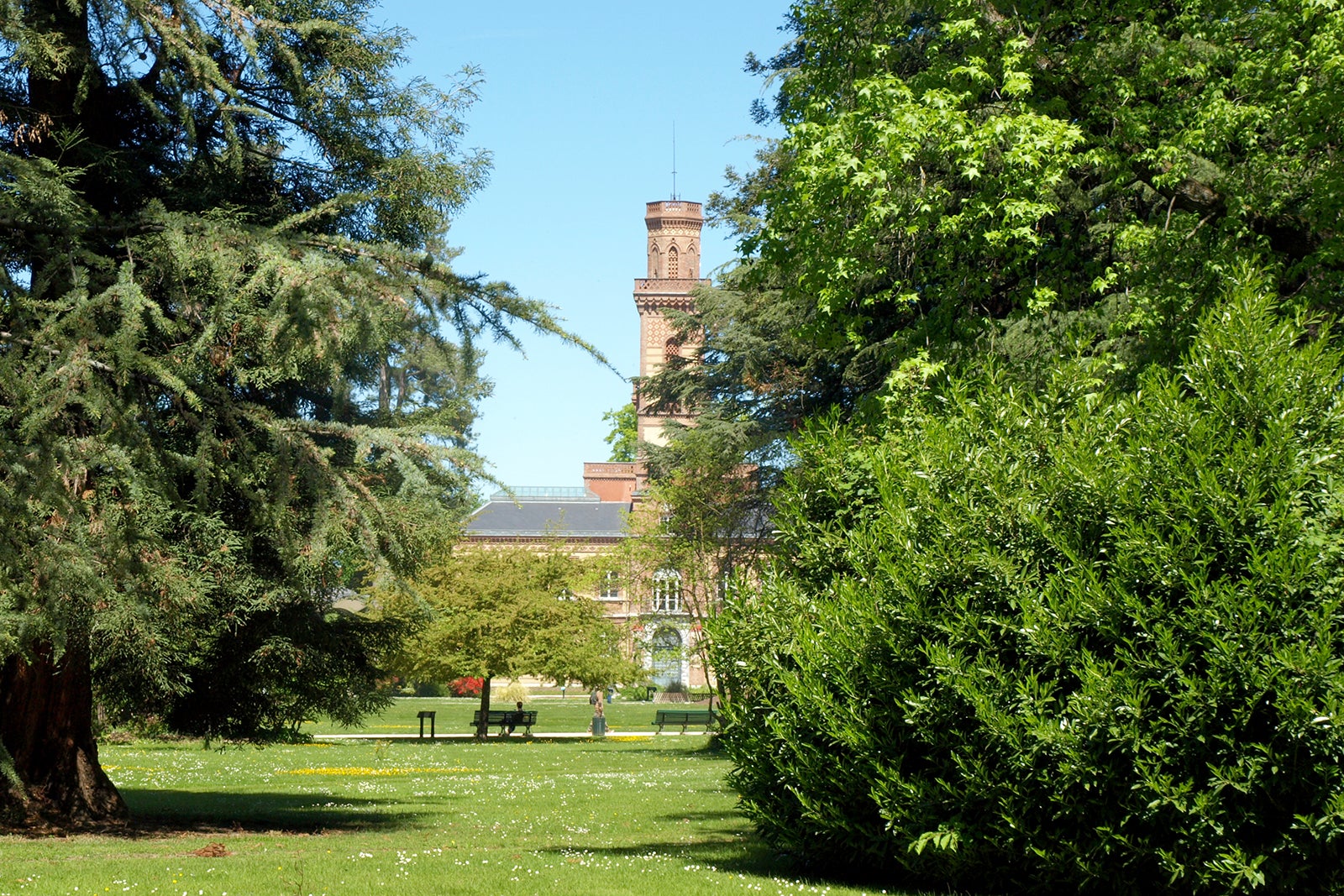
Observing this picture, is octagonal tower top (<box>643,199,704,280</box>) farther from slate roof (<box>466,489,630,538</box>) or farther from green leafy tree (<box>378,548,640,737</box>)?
green leafy tree (<box>378,548,640,737</box>)

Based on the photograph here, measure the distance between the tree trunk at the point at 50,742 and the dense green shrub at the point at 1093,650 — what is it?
7345mm

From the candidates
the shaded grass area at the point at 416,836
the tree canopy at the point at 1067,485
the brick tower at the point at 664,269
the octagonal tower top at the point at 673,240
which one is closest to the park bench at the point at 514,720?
the shaded grass area at the point at 416,836

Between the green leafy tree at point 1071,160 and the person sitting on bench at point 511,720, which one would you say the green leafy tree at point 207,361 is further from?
the person sitting on bench at point 511,720

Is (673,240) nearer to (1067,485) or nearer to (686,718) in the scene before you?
(686,718)

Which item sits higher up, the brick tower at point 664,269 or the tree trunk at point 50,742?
the brick tower at point 664,269

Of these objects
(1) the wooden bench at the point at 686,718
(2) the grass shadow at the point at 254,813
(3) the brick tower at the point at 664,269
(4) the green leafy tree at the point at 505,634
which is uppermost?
(3) the brick tower at the point at 664,269

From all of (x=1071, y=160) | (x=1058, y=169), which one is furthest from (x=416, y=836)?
(x=1071, y=160)

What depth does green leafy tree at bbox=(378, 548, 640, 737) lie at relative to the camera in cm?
3606

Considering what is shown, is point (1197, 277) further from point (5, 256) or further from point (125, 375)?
point (5, 256)

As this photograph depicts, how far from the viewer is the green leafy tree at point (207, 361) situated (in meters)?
8.46

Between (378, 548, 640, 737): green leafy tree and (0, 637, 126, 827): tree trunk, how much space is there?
22.4 meters

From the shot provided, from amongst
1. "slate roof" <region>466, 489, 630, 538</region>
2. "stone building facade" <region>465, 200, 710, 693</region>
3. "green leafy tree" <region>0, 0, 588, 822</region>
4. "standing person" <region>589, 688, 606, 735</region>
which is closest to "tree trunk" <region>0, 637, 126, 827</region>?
"green leafy tree" <region>0, 0, 588, 822</region>

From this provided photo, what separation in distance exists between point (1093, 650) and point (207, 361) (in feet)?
25.5

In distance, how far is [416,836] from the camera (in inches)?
499
